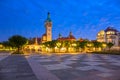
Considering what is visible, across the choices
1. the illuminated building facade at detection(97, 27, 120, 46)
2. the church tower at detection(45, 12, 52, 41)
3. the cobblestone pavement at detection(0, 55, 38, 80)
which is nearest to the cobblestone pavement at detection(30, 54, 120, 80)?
the cobblestone pavement at detection(0, 55, 38, 80)

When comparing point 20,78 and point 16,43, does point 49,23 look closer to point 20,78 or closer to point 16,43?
point 16,43

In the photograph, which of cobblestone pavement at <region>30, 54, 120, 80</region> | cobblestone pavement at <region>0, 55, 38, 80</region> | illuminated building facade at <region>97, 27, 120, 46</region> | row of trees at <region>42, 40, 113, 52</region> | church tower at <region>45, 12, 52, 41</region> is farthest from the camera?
illuminated building facade at <region>97, 27, 120, 46</region>

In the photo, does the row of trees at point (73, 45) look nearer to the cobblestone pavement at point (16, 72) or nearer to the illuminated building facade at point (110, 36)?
the illuminated building facade at point (110, 36)

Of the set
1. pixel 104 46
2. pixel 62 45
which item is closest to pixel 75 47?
pixel 62 45

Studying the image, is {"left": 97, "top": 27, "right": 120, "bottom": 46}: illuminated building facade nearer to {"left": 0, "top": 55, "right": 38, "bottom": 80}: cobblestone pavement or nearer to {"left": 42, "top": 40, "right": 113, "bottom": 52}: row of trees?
{"left": 42, "top": 40, "right": 113, "bottom": 52}: row of trees

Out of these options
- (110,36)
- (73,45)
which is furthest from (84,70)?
(110,36)

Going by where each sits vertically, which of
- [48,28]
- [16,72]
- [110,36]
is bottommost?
[16,72]

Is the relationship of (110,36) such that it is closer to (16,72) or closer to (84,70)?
(84,70)

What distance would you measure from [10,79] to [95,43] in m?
94.4

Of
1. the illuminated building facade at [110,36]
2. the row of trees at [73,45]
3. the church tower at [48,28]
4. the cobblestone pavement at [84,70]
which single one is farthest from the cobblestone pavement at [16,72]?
the illuminated building facade at [110,36]

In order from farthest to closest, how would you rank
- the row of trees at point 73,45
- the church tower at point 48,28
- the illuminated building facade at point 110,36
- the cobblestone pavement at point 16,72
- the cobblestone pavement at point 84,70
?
1. the illuminated building facade at point 110,36
2. the church tower at point 48,28
3. the row of trees at point 73,45
4. the cobblestone pavement at point 84,70
5. the cobblestone pavement at point 16,72

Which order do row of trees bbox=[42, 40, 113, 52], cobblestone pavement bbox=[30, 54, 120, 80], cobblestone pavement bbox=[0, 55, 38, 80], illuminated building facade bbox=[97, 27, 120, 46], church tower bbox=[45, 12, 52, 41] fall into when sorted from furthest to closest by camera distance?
illuminated building facade bbox=[97, 27, 120, 46] < church tower bbox=[45, 12, 52, 41] < row of trees bbox=[42, 40, 113, 52] < cobblestone pavement bbox=[30, 54, 120, 80] < cobblestone pavement bbox=[0, 55, 38, 80]

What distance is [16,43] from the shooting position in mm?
73000

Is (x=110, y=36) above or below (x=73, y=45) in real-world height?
above
